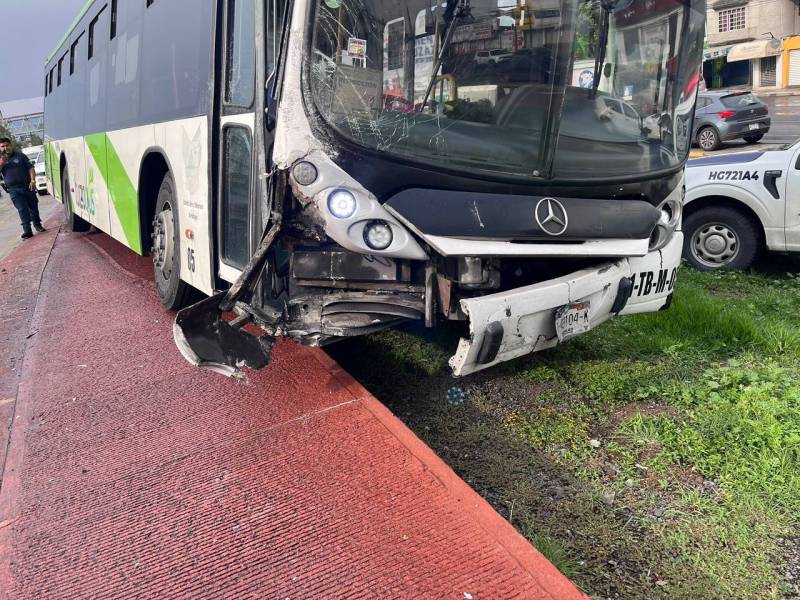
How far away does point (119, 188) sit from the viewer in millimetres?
6793

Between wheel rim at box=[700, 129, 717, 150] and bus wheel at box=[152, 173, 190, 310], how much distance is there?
1771 centimetres

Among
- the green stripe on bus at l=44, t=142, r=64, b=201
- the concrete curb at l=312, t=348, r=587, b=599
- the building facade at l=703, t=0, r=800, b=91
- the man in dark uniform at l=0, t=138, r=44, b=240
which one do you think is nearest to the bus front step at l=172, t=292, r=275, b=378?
the concrete curb at l=312, t=348, r=587, b=599

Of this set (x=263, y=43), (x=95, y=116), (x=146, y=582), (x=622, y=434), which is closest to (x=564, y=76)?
(x=263, y=43)

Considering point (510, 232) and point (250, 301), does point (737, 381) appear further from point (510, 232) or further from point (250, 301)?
point (250, 301)

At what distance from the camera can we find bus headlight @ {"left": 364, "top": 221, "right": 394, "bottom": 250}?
9.86 ft

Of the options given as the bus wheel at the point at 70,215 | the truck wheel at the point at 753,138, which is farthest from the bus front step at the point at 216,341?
the truck wheel at the point at 753,138

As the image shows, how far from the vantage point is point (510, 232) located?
3275 mm

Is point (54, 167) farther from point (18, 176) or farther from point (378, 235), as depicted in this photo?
point (378, 235)

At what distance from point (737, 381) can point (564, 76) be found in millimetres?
2221

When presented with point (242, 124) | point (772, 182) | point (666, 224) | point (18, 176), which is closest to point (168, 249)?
point (242, 124)

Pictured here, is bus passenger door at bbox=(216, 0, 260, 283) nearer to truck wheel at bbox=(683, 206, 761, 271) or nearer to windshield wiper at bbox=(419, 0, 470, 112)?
windshield wiper at bbox=(419, 0, 470, 112)

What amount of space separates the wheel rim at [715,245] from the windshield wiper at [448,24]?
190 inches

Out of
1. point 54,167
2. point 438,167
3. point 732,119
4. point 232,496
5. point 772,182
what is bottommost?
point 232,496

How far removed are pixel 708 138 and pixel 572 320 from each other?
18.1m
